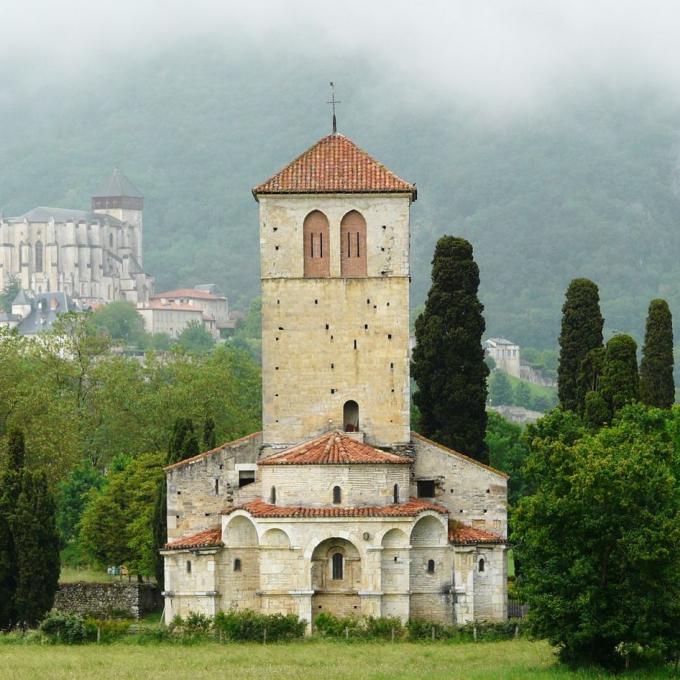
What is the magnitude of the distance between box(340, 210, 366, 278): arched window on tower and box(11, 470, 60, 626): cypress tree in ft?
37.7

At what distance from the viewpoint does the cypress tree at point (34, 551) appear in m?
65.1

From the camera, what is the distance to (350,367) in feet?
223

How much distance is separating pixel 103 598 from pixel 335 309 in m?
11.9

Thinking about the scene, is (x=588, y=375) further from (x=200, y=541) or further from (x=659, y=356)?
(x=200, y=541)

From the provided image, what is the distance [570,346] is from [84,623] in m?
25.4

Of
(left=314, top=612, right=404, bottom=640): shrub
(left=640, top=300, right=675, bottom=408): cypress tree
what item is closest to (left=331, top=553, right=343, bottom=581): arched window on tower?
(left=314, top=612, right=404, bottom=640): shrub

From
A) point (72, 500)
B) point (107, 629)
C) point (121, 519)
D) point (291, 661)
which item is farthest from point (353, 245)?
point (72, 500)

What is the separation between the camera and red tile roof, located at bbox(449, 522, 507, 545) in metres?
65.5

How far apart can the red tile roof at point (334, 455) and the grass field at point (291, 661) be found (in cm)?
549

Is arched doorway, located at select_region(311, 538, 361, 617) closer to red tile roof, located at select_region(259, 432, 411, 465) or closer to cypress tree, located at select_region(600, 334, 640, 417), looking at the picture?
red tile roof, located at select_region(259, 432, 411, 465)

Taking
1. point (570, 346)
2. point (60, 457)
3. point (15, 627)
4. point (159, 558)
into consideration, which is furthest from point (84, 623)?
point (60, 457)

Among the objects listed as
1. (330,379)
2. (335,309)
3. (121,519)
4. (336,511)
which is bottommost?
(336,511)

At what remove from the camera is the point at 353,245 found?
6819 centimetres

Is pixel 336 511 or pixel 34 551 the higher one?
pixel 336 511
